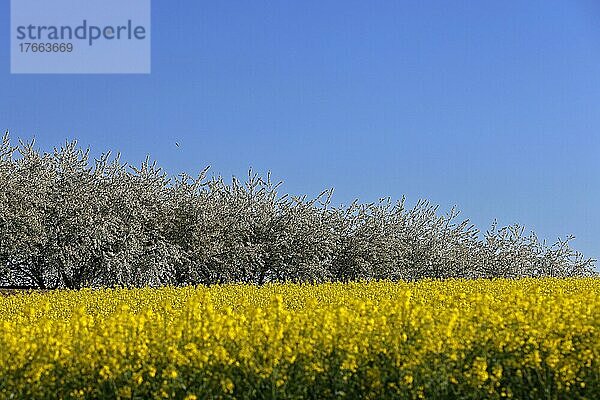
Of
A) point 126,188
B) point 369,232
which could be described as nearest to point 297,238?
point 369,232

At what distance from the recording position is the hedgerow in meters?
17.8

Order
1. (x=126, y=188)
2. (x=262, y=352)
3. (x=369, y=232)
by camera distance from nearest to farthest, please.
A: (x=262, y=352), (x=126, y=188), (x=369, y=232)

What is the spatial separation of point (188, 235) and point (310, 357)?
47.6ft

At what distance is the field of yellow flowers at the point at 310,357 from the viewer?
16.2 feet

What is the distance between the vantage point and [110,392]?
5.02 m

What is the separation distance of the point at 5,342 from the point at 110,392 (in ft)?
3.20

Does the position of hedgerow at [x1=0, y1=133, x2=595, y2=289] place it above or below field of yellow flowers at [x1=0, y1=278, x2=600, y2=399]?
above

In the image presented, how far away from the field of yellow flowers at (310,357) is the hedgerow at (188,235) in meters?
11.5

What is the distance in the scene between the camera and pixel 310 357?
5023mm

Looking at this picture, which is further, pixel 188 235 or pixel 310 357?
pixel 188 235

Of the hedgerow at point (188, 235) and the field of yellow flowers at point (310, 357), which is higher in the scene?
the hedgerow at point (188, 235)

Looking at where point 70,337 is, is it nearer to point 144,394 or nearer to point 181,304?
point 144,394

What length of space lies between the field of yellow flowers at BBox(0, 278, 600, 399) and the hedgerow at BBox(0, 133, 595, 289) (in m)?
11.5

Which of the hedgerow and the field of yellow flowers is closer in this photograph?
the field of yellow flowers
